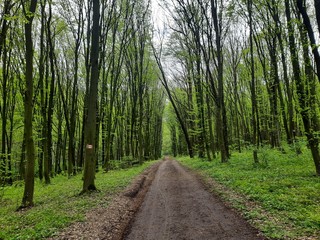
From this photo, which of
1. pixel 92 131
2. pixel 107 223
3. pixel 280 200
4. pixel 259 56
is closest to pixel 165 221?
pixel 107 223

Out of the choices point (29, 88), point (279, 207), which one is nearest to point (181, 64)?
point (29, 88)

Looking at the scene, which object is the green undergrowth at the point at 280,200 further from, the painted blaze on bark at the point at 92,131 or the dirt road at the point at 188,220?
the painted blaze on bark at the point at 92,131

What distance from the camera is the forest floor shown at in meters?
5.86

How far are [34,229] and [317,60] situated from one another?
9.71 metres

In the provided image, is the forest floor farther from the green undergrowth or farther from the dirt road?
the green undergrowth

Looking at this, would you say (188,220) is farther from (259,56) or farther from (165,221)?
(259,56)

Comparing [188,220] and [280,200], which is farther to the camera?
[280,200]

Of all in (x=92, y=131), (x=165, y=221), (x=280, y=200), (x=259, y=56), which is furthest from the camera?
(x=259, y=56)

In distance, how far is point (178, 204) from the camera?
864cm

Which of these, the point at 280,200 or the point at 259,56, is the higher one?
the point at 259,56

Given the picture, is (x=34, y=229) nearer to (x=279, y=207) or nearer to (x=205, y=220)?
(x=205, y=220)

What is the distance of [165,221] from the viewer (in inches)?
273

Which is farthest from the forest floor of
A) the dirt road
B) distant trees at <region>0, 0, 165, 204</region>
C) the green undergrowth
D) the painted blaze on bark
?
distant trees at <region>0, 0, 165, 204</region>

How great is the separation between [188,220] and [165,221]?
0.65m
